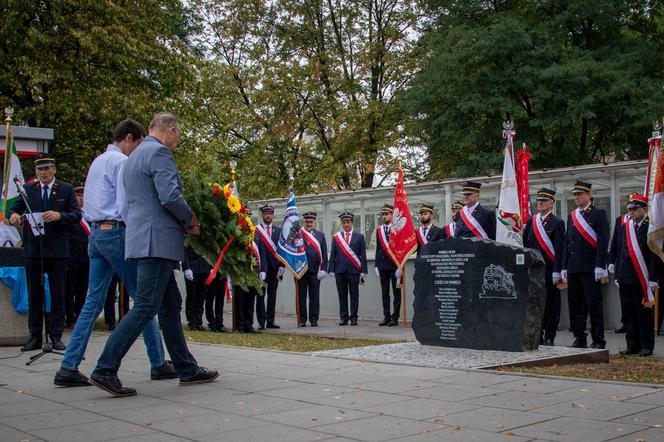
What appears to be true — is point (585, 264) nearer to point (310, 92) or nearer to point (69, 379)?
point (69, 379)

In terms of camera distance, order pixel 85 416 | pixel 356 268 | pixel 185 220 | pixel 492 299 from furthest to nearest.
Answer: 1. pixel 356 268
2. pixel 492 299
3. pixel 185 220
4. pixel 85 416

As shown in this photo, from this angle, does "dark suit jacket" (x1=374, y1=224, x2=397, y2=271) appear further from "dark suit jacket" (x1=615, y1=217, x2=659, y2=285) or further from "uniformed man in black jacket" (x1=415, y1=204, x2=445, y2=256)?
"dark suit jacket" (x1=615, y1=217, x2=659, y2=285)

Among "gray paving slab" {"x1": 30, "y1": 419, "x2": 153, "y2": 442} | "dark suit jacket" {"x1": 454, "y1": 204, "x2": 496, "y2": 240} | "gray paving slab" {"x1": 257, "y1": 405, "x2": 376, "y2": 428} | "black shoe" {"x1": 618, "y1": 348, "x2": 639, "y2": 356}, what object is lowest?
"black shoe" {"x1": 618, "y1": 348, "x2": 639, "y2": 356}

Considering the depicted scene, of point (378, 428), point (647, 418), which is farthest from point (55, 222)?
point (647, 418)

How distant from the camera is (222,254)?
12.5m

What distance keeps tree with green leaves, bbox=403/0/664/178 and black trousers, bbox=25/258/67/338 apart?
16.5 meters

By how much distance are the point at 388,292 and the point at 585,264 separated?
6.41 metres

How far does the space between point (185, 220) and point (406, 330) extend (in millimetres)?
9173

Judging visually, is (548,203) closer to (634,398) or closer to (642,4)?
(634,398)

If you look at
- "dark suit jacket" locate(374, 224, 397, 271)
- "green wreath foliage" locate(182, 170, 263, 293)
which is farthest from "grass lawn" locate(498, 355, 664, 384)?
"dark suit jacket" locate(374, 224, 397, 271)

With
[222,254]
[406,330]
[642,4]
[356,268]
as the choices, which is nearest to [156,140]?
[222,254]

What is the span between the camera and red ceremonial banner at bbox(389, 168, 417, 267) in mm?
16938

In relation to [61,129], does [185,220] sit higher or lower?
lower

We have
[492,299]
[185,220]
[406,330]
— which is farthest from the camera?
[406,330]
